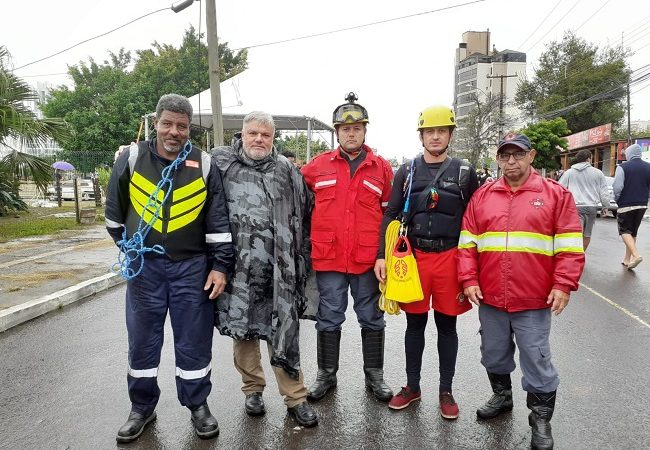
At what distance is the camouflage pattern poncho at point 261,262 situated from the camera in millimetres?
3238

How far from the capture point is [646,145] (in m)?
27.3

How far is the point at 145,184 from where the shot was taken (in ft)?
10.1

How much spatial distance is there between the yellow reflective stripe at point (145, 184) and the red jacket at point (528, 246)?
193 centimetres

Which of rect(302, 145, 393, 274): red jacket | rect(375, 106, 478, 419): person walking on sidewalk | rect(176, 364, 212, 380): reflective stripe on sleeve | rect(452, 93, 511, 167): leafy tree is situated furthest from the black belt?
rect(452, 93, 511, 167): leafy tree

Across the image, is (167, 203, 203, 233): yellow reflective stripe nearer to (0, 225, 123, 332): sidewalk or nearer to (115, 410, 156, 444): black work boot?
(115, 410, 156, 444): black work boot

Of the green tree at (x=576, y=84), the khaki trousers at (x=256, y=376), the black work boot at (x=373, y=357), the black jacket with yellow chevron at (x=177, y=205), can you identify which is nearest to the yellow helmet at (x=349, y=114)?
the black jacket with yellow chevron at (x=177, y=205)

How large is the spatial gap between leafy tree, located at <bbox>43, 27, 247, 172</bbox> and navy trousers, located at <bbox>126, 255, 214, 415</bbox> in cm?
2541

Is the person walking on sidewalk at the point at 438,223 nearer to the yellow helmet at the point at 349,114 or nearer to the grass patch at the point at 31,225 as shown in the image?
the yellow helmet at the point at 349,114

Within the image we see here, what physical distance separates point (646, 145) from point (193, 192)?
1200 inches

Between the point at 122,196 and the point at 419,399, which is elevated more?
the point at 122,196

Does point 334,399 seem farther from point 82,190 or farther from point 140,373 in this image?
point 82,190

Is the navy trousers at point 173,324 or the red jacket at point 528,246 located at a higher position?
the red jacket at point 528,246

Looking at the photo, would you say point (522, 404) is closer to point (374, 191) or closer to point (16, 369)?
point (374, 191)

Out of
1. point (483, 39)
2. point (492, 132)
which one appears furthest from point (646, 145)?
point (483, 39)
